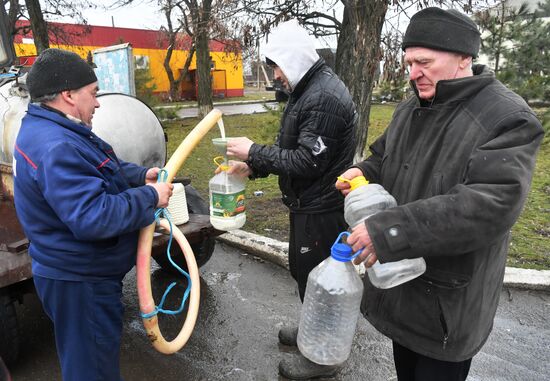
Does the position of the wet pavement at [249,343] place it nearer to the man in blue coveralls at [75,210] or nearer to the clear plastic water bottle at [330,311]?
the clear plastic water bottle at [330,311]

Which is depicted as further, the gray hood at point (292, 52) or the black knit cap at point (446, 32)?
the gray hood at point (292, 52)

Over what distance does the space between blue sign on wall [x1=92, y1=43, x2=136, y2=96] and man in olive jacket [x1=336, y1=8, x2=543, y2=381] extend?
14.2ft

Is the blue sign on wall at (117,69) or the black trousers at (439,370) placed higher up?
the blue sign on wall at (117,69)

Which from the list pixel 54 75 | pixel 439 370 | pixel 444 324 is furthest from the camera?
pixel 54 75

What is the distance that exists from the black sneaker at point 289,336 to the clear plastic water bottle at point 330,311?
0.78 m

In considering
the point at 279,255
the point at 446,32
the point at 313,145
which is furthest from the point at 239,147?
the point at 279,255

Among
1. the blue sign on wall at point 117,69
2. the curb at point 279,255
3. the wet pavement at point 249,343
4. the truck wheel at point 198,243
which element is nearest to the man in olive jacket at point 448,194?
the wet pavement at point 249,343

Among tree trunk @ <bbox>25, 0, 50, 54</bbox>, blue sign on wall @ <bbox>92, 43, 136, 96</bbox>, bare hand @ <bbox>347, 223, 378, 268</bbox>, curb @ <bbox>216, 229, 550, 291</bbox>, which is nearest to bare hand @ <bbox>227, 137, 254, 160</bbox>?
bare hand @ <bbox>347, 223, 378, 268</bbox>

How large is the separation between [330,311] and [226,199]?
3.35ft

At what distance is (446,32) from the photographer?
5.38 ft

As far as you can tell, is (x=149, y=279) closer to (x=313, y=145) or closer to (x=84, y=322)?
(x=84, y=322)

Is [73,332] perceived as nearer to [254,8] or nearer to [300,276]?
[300,276]

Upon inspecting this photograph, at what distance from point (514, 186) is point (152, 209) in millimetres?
1505

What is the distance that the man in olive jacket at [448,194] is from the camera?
146 centimetres
